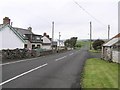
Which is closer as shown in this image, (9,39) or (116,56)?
(116,56)

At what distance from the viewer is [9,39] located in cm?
4625

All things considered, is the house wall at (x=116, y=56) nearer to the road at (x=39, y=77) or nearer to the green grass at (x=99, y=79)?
the road at (x=39, y=77)

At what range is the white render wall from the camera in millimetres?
44531

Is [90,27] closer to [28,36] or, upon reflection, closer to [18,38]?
[28,36]

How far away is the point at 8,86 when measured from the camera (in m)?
11.4

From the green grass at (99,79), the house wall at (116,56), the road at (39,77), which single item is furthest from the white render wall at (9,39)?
the green grass at (99,79)

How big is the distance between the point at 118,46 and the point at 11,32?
76.0 feet

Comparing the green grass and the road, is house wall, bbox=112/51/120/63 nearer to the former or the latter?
the road

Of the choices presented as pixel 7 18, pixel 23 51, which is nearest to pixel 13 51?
pixel 23 51

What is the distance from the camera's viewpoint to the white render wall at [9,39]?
44.5 metres

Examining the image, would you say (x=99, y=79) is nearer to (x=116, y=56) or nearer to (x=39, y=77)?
(x=39, y=77)

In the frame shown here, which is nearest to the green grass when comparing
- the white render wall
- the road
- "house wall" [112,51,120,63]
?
the road

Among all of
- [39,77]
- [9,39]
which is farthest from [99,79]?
[9,39]

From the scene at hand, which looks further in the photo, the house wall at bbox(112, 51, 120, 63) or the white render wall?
the white render wall
